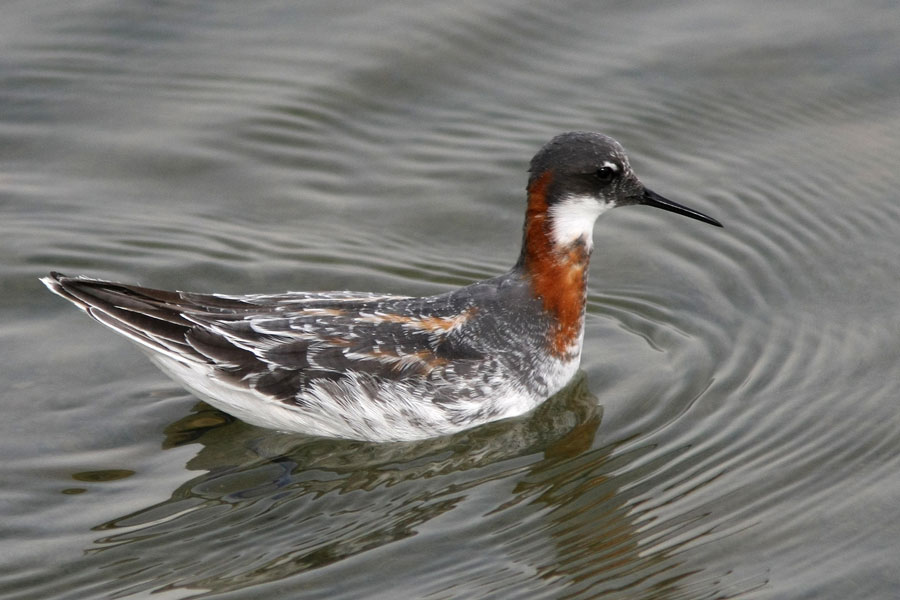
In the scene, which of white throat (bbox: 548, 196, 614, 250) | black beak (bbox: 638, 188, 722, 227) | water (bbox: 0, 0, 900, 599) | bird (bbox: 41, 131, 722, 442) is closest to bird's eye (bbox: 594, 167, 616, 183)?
bird (bbox: 41, 131, 722, 442)

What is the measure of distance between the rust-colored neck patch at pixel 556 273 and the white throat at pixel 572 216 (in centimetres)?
3

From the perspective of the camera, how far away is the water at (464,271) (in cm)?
642

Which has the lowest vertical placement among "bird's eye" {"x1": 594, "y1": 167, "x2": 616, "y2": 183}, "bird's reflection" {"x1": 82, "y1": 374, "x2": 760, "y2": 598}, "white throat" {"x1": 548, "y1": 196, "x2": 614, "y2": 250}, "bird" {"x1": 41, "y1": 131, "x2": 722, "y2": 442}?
"bird's reflection" {"x1": 82, "y1": 374, "x2": 760, "y2": 598}

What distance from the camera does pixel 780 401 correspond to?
7512 millimetres

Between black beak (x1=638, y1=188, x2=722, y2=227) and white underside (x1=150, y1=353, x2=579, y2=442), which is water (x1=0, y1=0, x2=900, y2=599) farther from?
black beak (x1=638, y1=188, x2=722, y2=227)

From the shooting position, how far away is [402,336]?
745 centimetres

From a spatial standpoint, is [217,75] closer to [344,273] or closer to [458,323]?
[344,273]

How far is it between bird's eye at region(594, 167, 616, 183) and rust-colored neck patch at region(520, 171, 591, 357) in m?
0.36

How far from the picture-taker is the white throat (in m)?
7.66

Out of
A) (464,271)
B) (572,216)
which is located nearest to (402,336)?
(572,216)

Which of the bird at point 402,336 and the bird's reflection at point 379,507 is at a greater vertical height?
the bird at point 402,336

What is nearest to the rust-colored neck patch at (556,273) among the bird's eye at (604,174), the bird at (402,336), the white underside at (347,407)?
the bird at (402,336)

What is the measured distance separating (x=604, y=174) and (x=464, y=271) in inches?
65.3

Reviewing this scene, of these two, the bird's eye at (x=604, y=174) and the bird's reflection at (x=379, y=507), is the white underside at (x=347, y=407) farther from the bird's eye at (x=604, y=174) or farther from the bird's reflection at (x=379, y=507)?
the bird's eye at (x=604, y=174)
